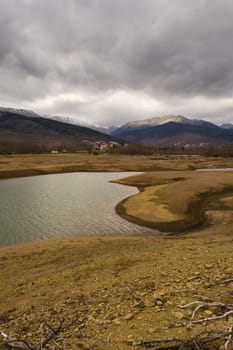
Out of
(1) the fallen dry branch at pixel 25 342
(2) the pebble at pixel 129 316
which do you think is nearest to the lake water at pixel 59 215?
(1) the fallen dry branch at pixel 25 342

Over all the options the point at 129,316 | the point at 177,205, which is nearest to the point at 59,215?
the point at 177,205

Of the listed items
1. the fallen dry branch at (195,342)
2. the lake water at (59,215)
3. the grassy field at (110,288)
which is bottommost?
the lake water at (59,215)

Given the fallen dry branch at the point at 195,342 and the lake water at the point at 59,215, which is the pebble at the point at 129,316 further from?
the lake water at the point at 59,215

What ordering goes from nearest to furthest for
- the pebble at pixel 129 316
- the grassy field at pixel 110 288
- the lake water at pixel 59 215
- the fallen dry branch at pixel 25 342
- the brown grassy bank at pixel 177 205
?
the fallen dry branch at pixel 25 342, the grassy field at pixel 110 288, the pebble at pixel 129 316, the lake water at pixel 59 215, the brown grassy bank at pixel 177 205

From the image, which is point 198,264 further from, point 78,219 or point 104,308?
point 78,219

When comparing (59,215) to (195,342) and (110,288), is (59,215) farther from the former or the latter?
(195,342)

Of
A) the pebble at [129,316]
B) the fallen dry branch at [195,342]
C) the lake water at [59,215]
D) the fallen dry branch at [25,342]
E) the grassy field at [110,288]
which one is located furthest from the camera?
the lake water at [59,215]

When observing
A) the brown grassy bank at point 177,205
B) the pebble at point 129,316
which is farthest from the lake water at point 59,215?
the pebble at point 129,316

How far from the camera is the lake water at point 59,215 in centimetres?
2342

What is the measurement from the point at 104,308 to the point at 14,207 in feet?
89.5

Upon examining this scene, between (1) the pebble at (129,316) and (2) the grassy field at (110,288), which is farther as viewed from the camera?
(1) the pebble at (129,316)

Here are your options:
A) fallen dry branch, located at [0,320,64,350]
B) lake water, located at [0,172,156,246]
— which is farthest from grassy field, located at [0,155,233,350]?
lake water, located at [0,172,156,246]

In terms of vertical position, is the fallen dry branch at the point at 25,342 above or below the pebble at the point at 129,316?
above

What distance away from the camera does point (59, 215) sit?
95.2ft
